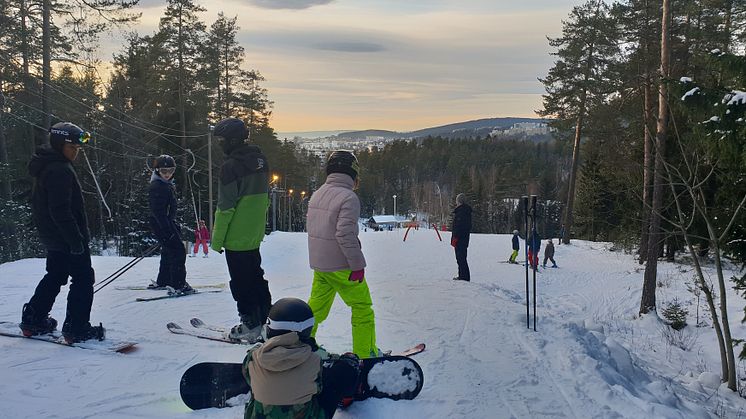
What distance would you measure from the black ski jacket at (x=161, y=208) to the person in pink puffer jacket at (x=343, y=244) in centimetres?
391

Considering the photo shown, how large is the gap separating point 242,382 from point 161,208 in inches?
175

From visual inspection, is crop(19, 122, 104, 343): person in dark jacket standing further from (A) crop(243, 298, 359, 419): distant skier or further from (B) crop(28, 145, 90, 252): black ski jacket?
(A) crop(243, 298, 359, 419): distant skier

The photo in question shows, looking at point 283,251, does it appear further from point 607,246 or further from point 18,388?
point 607,246

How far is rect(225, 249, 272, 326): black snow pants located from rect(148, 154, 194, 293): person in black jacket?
9.29ft

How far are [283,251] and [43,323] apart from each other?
42.7 ft

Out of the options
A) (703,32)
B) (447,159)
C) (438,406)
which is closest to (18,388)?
(438,406)

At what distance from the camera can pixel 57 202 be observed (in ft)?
15.1

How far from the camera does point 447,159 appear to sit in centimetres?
12100

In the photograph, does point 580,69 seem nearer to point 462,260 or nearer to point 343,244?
point 462,260

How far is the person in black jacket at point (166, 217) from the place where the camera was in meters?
7.39

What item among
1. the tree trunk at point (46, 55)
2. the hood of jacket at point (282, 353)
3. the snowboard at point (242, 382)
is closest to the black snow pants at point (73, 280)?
the snowboard at point (242, 382)

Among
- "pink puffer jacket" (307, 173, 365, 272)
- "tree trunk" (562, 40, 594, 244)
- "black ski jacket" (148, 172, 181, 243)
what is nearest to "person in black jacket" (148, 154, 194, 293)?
"black ski jacket" (148, 172, 181, 243)

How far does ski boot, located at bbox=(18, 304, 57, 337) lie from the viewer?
200 inches

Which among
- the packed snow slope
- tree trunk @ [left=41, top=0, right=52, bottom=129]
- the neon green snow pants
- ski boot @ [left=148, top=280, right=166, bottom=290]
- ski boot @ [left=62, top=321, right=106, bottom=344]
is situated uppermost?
tree trunk @ [left=41, top=0, right=52, bottom=129]
